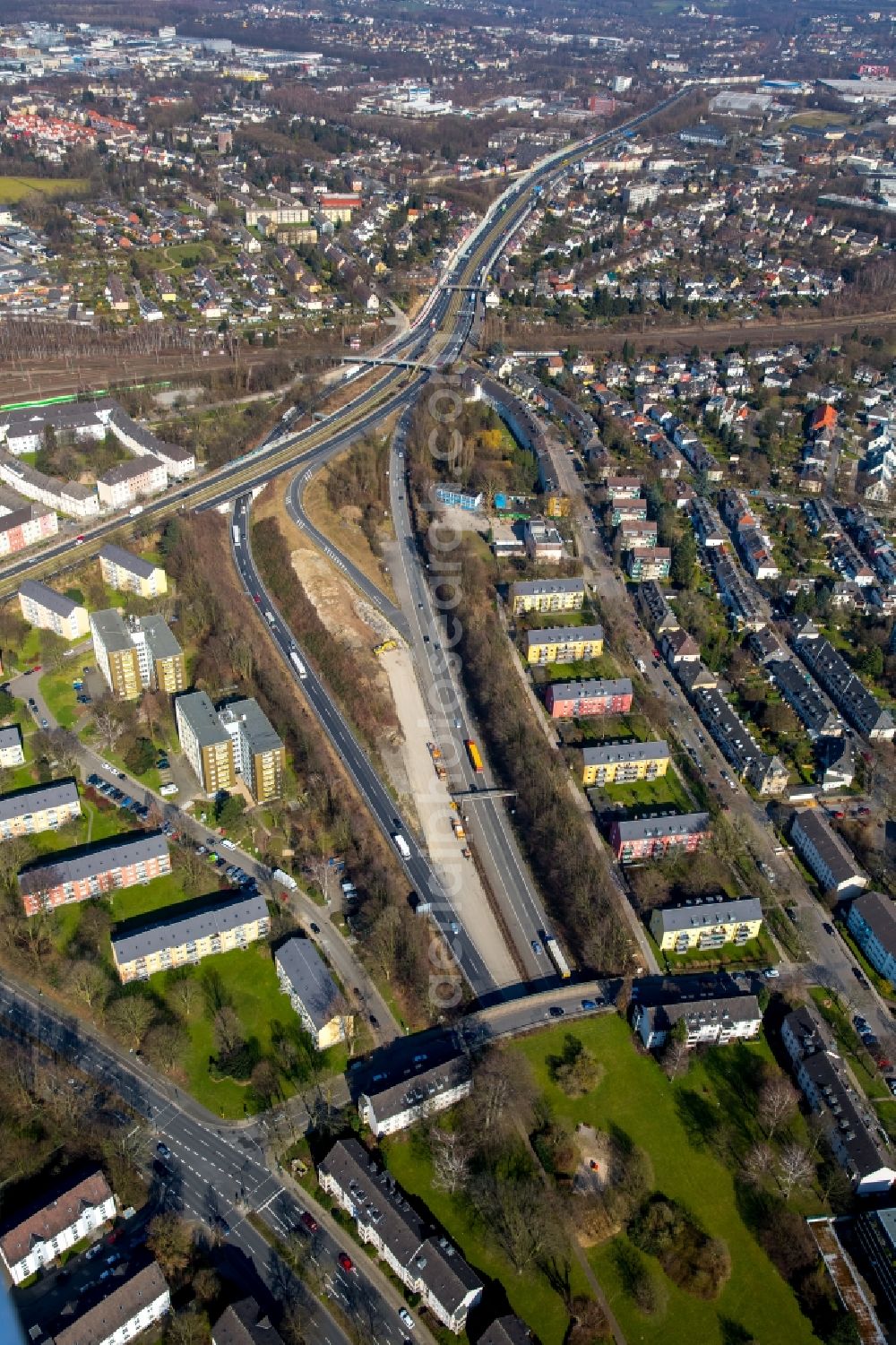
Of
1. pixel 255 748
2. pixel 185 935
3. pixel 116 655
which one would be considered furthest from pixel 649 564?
pixel 185 935

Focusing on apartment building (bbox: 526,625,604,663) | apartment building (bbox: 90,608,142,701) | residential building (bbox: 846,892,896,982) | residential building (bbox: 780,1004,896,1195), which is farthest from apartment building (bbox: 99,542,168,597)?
residential building (bbox: 780,1004,896,1195)

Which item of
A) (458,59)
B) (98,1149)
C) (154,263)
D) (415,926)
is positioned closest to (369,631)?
(415,926)

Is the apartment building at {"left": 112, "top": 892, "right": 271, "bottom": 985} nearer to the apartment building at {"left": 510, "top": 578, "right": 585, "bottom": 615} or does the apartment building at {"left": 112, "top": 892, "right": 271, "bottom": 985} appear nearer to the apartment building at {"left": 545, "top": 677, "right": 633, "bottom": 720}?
the apartment building at {"left": 545, "top": 677, "right": 633, "bottom": 720}

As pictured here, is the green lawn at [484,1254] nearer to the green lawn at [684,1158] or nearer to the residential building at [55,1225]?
the green lawn at [684,1158]

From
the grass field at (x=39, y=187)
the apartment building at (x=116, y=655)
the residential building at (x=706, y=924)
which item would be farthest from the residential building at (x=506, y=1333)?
the grass field at (x=39, y=187)

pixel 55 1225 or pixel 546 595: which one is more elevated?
pixel 546 595

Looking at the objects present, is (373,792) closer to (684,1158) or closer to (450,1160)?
(450,1160)

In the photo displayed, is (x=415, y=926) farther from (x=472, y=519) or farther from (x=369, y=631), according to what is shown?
(x=472, y=519)

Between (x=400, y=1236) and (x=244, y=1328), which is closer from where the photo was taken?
(x=244, y=1328)
